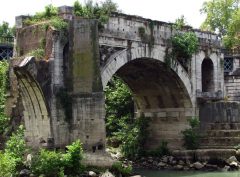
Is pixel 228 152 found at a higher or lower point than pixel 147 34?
lower

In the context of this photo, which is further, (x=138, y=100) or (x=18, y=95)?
(x=138, y=100)

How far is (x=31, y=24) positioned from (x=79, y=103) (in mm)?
3739

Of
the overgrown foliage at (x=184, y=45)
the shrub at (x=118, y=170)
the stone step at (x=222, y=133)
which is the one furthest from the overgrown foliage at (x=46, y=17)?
the stone step at (x=222, y=133)

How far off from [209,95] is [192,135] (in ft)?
8.77

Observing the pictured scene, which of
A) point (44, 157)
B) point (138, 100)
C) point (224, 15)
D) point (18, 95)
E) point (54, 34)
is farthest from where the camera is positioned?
point (224, 15)

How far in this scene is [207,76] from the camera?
106ft

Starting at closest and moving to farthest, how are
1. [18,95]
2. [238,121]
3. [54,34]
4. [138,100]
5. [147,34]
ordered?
[54,34] → [18,95] → [147,34] → [238,121] → [138,100]

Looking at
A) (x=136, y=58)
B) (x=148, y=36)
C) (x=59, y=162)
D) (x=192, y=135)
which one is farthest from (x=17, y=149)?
(x=192, y=135)

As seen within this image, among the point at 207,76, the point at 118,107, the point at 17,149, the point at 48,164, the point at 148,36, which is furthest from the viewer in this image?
the point at 118,107

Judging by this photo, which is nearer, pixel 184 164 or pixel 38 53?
pixel 38 53

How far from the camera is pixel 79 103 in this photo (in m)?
21.2

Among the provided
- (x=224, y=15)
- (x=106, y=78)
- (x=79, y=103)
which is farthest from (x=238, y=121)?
(x=224, y=15)

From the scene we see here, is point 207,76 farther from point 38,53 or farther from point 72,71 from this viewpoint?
point 38,53

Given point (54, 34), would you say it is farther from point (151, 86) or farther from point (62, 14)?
point (151, 86)
